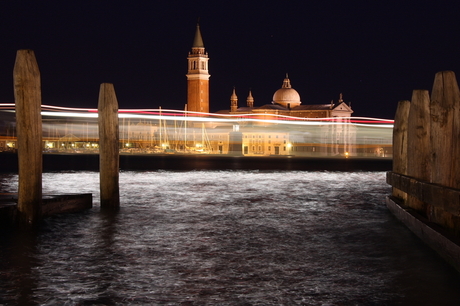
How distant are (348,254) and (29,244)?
4.01m

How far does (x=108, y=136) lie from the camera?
10.9 m

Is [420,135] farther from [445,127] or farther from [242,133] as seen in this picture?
[242,133]

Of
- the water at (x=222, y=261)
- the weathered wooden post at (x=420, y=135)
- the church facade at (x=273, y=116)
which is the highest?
the church facade at (x=273, y=116)

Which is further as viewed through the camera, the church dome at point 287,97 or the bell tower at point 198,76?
the church dome at point 287,97

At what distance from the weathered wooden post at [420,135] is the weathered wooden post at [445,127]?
1.86 m

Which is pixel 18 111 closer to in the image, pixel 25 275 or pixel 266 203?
pixel 25 275

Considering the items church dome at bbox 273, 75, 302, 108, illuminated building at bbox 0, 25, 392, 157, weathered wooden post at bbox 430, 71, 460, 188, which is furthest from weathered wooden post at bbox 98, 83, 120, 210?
church dome at bbox 273, 75, 302, 108

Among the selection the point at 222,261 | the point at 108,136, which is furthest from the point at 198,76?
the point at 222,261

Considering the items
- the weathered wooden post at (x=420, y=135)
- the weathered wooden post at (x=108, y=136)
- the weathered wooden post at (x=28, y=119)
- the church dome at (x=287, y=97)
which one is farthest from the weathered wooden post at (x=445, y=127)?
the church dome at (x=287, y=97)

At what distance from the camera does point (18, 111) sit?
8.51m

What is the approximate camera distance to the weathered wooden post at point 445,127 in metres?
6.50

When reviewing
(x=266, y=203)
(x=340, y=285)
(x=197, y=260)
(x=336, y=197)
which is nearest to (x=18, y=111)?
(x=197, y=260)

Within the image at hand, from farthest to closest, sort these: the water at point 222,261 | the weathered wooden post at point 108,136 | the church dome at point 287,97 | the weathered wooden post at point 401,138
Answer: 1. the church dome at point 287,97
2. the weathered wooden post at point 401,138
3. the weathered wooden post at point 108,136
4. the water at point 222,261

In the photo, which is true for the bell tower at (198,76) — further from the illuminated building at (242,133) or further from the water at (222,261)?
the water at (222,261)
